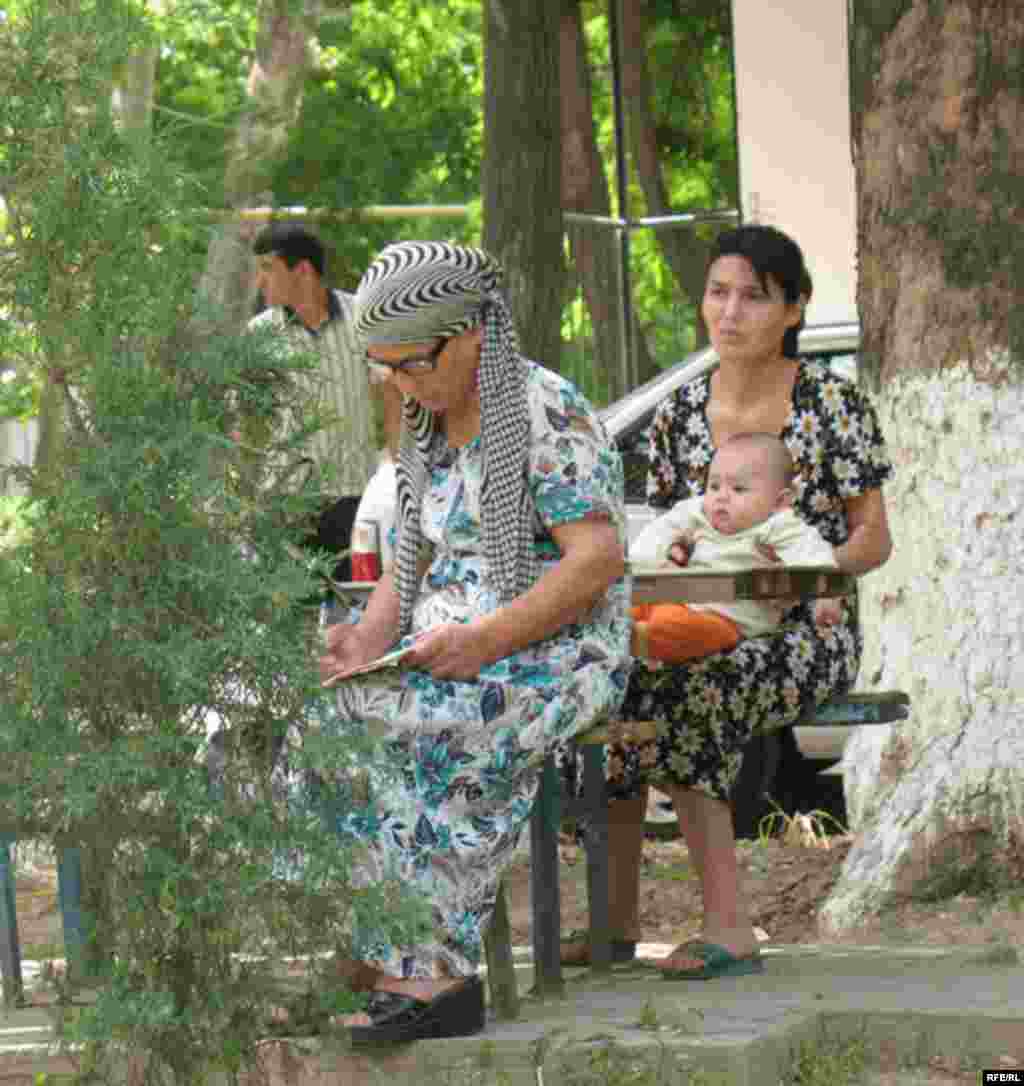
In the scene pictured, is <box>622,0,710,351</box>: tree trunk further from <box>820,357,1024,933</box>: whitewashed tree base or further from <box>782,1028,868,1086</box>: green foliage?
<box>782,1028,868,1086</box>: green foliage

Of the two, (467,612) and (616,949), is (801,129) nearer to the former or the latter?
(616,949)

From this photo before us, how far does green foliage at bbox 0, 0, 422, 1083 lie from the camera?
153 inches

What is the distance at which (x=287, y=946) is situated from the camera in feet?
13.4

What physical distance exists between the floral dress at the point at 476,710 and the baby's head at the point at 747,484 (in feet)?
2.30

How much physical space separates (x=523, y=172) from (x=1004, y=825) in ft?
19.8

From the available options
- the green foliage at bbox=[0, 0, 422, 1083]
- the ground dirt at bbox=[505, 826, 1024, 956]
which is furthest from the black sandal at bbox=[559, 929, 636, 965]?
the green foliage at bbox=[0, 0, 422, 1083]

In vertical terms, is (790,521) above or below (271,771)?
above

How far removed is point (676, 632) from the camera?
18.1 feet

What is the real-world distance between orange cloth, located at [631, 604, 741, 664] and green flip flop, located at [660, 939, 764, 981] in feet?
2.07

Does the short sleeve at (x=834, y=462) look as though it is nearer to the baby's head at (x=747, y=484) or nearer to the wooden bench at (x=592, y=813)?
the baby's head at (x=747, y=484)

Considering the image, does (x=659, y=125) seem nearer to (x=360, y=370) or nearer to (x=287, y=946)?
(x=360, y=370)

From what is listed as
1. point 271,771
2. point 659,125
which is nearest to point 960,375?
point 271,771

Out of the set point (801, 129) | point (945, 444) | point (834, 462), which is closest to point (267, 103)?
point (801, 129)

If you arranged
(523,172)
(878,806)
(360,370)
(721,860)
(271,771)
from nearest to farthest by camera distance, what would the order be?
(271,771), (721,860), (878,806), (360,370), (523,172)
